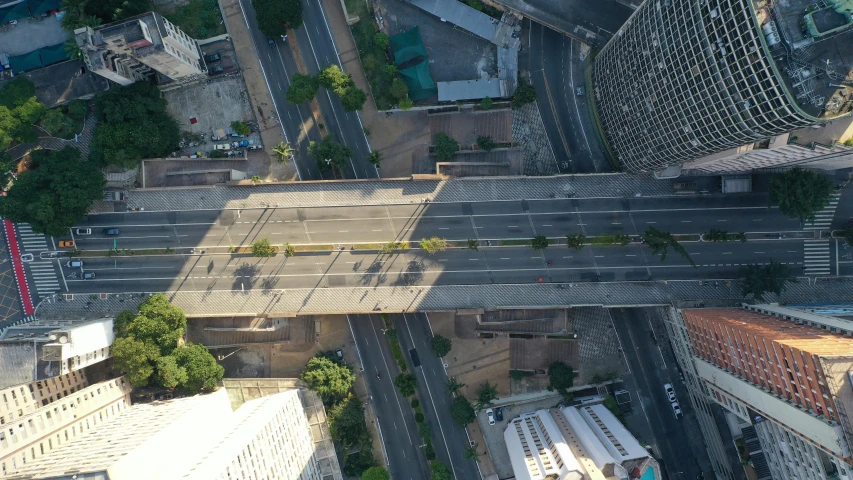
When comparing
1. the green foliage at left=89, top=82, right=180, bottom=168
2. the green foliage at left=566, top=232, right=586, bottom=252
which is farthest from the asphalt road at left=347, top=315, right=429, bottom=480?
the green foliage at left=89, top=82, right=180, bottom=168

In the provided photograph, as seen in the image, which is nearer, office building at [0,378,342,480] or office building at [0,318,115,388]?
office building at [0,378,342,480]

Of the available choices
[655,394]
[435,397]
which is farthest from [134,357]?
[655,394]

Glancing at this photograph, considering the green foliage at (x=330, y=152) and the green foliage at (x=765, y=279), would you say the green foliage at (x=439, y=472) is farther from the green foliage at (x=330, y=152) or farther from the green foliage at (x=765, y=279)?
the green foliage at (x=765, y=279)

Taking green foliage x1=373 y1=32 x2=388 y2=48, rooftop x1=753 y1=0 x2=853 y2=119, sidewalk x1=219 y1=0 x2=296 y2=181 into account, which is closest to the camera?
rooftop x1=753 y1=0 x2=853 y2=119

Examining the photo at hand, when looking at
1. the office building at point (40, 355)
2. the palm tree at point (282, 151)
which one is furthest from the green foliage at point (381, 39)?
the office building at point (40, 355)

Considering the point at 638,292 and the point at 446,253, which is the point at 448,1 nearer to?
the point at 446,253

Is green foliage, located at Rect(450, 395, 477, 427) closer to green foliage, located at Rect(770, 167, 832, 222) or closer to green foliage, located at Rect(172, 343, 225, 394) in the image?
green foliage, located at Rect(172, 343, 225, 394)
